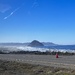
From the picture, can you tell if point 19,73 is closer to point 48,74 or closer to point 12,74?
point 12,74

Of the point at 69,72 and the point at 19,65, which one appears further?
the point at 19,65

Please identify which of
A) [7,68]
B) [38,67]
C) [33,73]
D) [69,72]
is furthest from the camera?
[7,68]

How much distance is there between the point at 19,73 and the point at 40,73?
2.21 meters

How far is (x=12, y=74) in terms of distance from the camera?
21.8 meters

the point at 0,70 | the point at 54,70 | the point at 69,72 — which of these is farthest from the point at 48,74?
the point at 0,70

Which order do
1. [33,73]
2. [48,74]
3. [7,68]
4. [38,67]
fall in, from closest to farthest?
[48,74]
[33,73]
[38,67]
[7,68]

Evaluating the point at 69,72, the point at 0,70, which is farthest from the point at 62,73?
the point at 0,70

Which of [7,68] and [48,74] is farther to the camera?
[7,68]

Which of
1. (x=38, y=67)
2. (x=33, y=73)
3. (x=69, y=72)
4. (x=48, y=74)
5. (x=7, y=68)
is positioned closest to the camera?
(x=69, y=72)

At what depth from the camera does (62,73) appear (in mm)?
19219

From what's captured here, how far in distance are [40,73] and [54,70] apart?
1361 mm

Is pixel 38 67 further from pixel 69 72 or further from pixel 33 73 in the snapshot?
pixel 69 72

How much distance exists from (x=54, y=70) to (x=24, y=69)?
4357mm

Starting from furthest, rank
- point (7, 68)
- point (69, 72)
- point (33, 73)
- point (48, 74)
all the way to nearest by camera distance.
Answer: point (7, 68) < point (33, 73) < point (48, 74) < point (69, 72)
